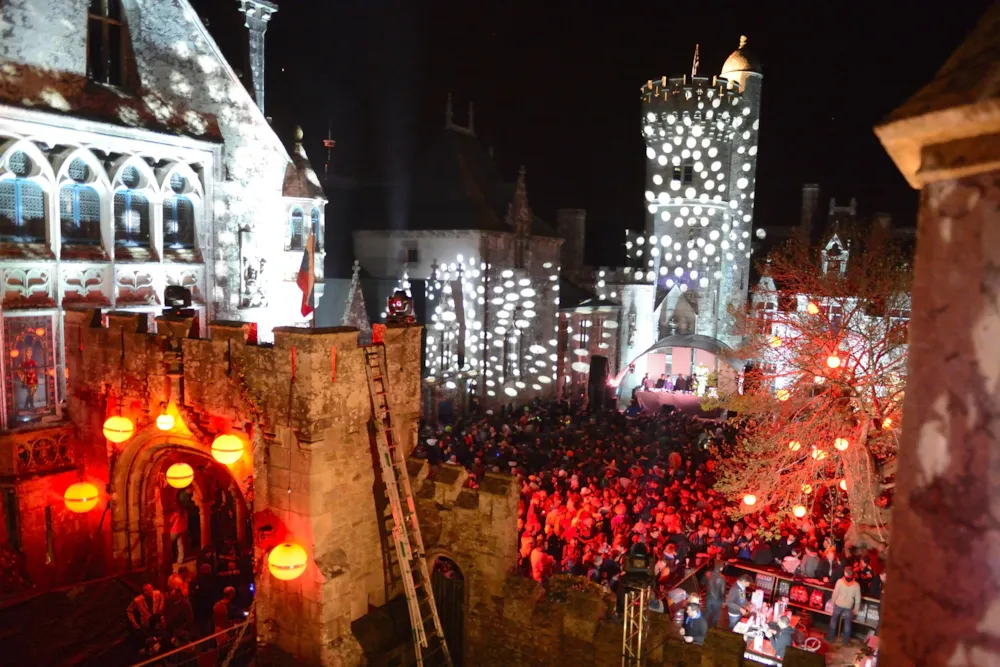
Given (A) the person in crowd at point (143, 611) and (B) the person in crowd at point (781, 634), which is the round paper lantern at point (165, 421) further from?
(B) the person in crowd at point (781, 634)

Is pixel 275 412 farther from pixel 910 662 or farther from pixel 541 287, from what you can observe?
pixel 541 287

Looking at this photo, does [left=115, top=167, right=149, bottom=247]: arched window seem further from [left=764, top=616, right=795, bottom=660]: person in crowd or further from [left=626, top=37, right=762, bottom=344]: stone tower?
[left=626, top=37, right=762, bottom=344]: stone tower

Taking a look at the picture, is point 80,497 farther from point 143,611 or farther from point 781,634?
point 781,634

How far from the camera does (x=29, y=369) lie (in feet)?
48.0

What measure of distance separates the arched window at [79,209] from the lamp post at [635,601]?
46.0ft

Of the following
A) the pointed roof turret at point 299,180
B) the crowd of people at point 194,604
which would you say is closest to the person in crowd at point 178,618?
the crowd of people at point 194,604

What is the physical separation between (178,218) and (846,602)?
17.2 meters

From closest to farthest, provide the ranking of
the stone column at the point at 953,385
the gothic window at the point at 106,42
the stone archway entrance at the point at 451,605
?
the stone column at the point at 953,385
the stone archway entrance at the point at 451,605
the gothic window at the point at 106,42

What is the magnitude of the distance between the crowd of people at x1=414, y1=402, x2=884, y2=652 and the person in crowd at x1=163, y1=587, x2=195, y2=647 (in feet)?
15.4

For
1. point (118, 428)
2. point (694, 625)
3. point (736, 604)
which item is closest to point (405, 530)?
point (118, 428)

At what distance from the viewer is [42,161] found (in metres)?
14.6

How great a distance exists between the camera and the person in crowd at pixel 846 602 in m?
11.9

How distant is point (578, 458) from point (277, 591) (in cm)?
1217

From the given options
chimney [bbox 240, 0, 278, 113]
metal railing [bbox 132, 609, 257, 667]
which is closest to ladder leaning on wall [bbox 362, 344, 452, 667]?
metal railing [bbox 132, 609, 257, 667]
